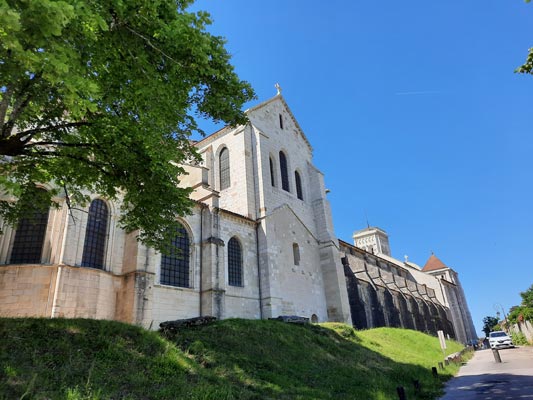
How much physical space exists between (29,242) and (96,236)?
2500 mm

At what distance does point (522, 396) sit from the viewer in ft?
30.7

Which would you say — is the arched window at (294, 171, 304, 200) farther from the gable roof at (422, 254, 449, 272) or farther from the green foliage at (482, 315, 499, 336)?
the green foliage at (482, 315, 499, 336)

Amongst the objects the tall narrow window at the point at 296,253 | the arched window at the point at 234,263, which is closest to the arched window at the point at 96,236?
the arched window at the point at 234,263

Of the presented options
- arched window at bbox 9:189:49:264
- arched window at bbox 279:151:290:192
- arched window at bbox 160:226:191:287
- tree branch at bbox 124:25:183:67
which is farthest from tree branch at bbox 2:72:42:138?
arched window at bbox 279:151:290:192

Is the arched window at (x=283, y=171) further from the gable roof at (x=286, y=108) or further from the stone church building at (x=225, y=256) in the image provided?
the gable roof at (x=286, y=108)

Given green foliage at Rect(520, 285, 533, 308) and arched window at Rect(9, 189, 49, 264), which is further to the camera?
green foliage at Rect(520, 285, 533, 308)

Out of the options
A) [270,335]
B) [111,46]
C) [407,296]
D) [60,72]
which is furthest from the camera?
[407,296]

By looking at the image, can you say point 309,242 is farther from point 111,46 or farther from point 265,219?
point 111,46

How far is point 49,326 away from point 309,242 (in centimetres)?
2162

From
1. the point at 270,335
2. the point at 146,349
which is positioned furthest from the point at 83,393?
the point at 270,335

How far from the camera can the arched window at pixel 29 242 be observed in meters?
14.2

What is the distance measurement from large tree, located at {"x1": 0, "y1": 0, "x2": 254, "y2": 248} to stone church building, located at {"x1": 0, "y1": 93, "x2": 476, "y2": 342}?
2.02 metres

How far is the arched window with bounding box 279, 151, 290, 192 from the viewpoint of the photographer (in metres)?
29.1

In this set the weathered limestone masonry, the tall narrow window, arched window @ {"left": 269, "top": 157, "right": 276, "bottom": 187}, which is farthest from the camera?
the weathered limestone masonry
